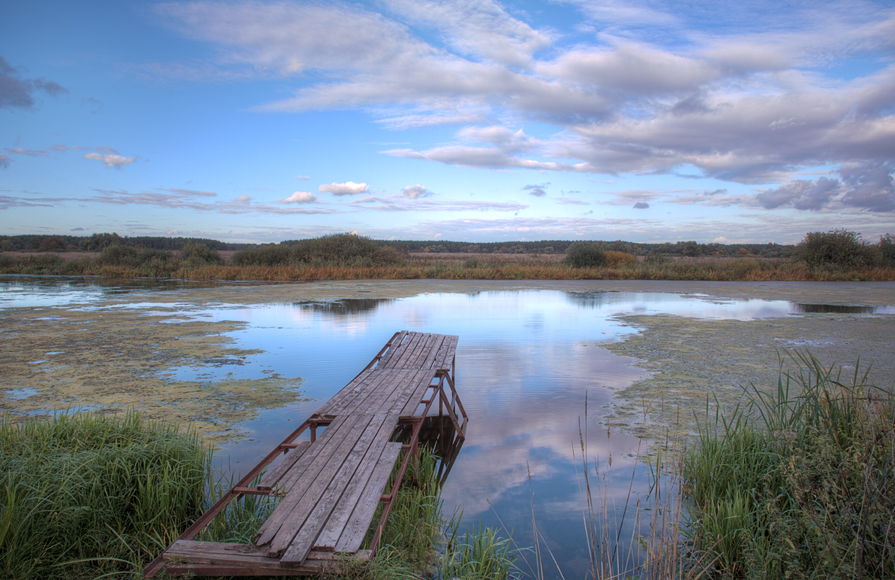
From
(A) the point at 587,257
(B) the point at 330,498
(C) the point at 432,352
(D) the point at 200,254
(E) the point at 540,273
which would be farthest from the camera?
(D) the point at 200,254

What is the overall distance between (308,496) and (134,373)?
539 centimetres

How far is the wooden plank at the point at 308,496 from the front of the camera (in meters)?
2.35

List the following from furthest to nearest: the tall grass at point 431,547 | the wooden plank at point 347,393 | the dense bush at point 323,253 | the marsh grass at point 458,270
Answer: the dense bush at point 323,253
the marsh grass at point 458,270
the wooden plank at point 347,393
the tall grass at point 431,547

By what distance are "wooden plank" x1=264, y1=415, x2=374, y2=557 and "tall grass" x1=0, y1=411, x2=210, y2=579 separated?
2.90 ft

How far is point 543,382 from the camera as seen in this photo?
665 cm

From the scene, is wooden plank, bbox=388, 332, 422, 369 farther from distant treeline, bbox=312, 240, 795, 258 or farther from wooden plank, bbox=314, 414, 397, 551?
distant treeline, bbox=312, 240, 795, 258

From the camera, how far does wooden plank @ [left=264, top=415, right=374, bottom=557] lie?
235cm

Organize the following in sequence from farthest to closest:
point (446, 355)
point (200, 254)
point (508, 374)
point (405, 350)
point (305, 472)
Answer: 1. point (200, 254)
2. point (508, 374)
3. point (405, 350)
4. point (446, 355)
5. point (305, 472)

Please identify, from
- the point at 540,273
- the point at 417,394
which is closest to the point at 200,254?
the point at 540,273

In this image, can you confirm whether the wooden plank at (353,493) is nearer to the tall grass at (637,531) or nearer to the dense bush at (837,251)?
the tall grass at (637,531)

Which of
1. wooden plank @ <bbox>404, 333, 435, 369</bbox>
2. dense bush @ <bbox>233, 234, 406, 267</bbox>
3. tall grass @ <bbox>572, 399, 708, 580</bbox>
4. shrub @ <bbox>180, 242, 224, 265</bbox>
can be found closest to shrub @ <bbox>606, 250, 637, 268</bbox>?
dense bush @ <bbox>233, 234, 406, 267</bbox>

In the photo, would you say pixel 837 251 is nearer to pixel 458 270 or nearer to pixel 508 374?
pixel 458 270

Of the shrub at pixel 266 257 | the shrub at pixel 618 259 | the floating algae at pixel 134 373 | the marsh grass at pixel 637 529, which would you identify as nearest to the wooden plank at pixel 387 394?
the floating algae at pixel 134 373

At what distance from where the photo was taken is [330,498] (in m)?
2.72
